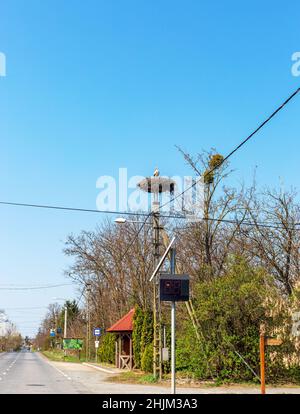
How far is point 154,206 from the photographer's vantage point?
83.0 ft

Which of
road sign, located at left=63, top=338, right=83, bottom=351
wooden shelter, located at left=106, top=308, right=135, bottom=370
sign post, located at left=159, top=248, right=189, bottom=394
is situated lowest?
road sign, located at left=63, top=338, right=83, bottom=351

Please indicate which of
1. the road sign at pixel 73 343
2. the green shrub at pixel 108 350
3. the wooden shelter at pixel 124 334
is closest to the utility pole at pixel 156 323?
the wooden shelter at pixel 124 334

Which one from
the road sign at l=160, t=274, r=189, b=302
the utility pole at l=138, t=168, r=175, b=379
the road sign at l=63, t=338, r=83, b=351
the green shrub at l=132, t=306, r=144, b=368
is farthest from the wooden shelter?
the road sign at l=63, t=338, r=83, b=351

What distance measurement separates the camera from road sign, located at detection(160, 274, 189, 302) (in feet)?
52.1

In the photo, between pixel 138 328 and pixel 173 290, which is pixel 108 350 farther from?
pixel 173 290

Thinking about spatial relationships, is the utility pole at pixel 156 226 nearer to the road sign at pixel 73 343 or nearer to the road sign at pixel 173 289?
the road sign at pixel 173 289

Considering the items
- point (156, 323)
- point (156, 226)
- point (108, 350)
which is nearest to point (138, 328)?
point (156, 323)

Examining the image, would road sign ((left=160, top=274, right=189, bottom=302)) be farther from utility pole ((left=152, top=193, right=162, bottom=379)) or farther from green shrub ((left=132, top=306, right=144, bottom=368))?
green shrub ((left=132, top=306, right=144, bottom=368))

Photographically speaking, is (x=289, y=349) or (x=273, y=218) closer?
(x=289, y=349)

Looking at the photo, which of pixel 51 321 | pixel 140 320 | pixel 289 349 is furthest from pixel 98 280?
pixel 51 321
